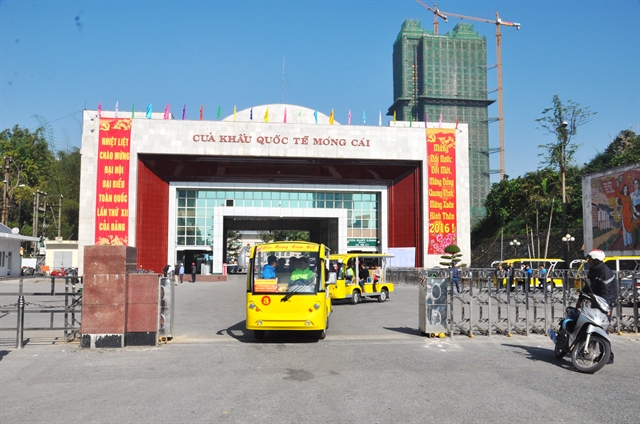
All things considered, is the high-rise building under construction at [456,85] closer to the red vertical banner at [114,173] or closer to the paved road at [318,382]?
the red vertical banner at [114,173]

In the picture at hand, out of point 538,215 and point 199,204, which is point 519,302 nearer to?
point 199,204

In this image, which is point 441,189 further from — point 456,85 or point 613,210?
point 456,85

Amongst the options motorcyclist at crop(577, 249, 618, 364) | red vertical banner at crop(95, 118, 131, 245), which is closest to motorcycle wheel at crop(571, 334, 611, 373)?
motorcyclist at crop(577, 249, 618, 364)

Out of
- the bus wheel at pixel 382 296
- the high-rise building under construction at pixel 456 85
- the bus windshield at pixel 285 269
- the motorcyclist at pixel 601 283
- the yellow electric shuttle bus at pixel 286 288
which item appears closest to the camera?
the motorcyclist at pixel 601 283

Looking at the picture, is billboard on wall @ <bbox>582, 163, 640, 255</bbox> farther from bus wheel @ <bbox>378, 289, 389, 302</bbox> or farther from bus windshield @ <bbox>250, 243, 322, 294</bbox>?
bus windshield @ <bbox>250, 243, 322, 294</bbox>

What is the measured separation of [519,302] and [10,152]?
230 ft

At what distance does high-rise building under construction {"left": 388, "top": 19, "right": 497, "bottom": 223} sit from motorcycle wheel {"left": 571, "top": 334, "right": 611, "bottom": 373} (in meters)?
148

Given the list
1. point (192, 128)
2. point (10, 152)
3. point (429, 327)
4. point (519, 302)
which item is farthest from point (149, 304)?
point (10, 152)

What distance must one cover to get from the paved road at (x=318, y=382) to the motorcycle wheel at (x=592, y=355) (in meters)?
0.19

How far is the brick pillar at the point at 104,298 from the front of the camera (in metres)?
10.9

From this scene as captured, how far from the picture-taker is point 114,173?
156 feet

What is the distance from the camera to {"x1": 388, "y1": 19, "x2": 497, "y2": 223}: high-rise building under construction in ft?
511

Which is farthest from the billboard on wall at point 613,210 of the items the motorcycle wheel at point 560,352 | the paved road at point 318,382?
the motorcycle wheel at point 560,352

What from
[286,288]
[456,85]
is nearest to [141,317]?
[286,288]
